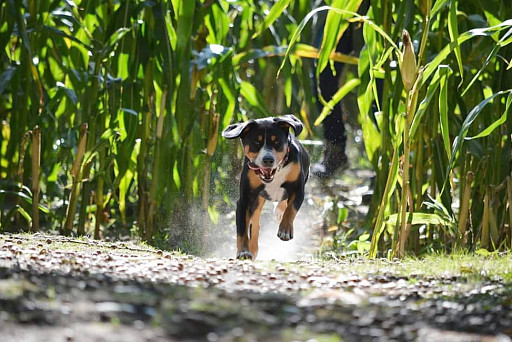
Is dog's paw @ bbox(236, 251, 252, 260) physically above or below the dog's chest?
below

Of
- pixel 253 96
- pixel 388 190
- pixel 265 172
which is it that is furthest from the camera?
pixel 253 96

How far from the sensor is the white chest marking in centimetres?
490

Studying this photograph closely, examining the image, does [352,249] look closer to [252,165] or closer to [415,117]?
[252,165]

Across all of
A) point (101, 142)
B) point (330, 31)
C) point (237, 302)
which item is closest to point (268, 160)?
point (330, 31)

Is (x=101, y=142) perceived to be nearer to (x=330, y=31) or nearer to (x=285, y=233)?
(x=285, y=233)

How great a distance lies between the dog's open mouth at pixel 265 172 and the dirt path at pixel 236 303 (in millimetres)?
1455

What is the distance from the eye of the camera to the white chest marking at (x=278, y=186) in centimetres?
490

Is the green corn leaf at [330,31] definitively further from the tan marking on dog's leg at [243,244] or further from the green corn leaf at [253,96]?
the green corn leaf at [253,96]

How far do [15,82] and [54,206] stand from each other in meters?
1.74

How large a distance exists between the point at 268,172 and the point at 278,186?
21cm

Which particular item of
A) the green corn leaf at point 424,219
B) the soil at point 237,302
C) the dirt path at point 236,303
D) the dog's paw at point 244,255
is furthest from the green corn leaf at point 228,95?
the dirt path at point 236,303

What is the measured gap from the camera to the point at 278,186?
16.1 ft

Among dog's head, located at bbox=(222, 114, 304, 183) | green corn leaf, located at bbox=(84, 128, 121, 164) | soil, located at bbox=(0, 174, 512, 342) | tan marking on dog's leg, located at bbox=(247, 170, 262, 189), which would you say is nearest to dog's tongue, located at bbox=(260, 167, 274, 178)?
dog's head, located at bbox=(222, 114, 304, 183)

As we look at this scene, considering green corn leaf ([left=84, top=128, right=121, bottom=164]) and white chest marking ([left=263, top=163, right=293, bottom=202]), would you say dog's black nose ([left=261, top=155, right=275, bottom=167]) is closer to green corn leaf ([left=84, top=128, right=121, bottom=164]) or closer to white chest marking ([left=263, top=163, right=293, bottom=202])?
white chest marking ([left=263, top=163, right=293, bottom=202])
